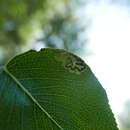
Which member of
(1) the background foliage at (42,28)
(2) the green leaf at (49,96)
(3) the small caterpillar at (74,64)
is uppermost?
(1) the background foliage at (42,28)

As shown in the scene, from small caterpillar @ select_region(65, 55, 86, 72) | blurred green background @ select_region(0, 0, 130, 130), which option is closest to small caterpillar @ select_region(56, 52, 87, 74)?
small caterpillar @ select_region(65, 55, 86, 72)

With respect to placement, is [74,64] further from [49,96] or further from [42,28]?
[42,28]

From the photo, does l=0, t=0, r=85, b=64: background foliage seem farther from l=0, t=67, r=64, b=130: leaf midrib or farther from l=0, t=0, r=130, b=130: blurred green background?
l=0, t=67, r=64, b=130: leaf midrib

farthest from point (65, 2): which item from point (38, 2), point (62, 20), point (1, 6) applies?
point (1, 6)

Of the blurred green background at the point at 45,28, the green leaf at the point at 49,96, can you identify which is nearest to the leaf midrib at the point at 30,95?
the green leaf at the point at 49,96

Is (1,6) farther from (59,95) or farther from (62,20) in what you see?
(59,95)

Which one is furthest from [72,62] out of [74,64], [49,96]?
[49,96]

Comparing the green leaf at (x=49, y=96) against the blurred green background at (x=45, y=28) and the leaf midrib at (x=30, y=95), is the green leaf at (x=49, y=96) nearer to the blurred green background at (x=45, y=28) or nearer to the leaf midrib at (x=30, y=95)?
the leaf midrib at (x=30, y=95)
